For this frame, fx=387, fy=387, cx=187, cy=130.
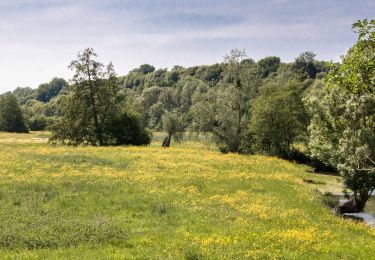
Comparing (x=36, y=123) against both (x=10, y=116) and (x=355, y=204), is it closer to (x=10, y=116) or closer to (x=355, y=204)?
(x=10, y=116)

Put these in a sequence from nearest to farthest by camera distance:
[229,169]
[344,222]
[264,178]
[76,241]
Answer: [76,241] → [344,222] → [264,178] → [229,169]

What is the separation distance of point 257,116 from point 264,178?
79.3ft

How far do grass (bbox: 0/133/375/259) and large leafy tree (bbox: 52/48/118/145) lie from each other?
27.1 metres

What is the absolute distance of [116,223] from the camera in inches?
850

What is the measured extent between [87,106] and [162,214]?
52.9 meters

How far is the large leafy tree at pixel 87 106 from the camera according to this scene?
237 ft

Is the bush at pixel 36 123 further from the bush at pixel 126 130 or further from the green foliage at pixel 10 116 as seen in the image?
the bush at pixel 126 130

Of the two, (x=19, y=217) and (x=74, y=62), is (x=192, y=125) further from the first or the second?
(x=19, y=217)

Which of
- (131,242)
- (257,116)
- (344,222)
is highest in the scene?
(257,116)

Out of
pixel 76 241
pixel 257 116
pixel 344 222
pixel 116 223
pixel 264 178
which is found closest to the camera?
pixel 76 241

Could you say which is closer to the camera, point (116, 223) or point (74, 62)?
point (116, 223)

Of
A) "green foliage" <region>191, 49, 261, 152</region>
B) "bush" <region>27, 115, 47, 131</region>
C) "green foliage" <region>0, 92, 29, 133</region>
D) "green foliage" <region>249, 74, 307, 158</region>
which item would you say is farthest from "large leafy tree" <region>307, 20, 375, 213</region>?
"bush" <region>27, 115, 47, 131</region>

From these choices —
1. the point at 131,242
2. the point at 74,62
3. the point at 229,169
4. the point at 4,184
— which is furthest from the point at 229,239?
the point at 74,62

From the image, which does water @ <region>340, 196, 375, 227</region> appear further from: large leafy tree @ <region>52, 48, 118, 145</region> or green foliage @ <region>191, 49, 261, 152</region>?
large leafy tree @ <region>52, 48, 118, 145</region>
